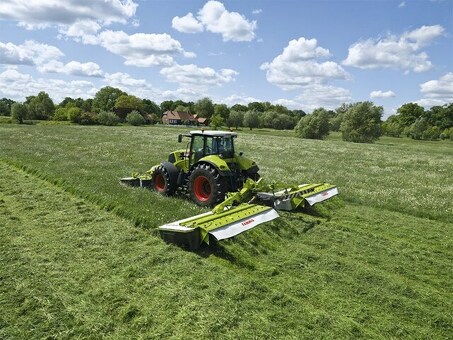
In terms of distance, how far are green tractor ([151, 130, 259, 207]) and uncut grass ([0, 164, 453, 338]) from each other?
2.29m

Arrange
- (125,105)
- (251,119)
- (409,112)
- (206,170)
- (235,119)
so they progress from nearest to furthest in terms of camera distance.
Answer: (206,170), (251,119), (235,119), (125,105), (409,112)

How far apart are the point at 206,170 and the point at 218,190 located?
2.50ft

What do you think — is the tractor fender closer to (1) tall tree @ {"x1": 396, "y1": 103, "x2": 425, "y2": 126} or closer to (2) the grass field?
(2) the grass field

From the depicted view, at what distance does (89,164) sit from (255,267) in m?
13.8

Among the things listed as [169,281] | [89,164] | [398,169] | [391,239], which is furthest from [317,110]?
[169,281]

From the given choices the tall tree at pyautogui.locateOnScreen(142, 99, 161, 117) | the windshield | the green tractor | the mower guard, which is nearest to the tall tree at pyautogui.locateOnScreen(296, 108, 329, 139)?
the green tractor

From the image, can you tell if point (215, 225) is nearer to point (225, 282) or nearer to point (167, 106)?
point (225, 282)

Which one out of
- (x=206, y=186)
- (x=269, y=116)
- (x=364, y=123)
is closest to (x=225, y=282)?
(x=206, y=186)

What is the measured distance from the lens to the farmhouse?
121375mm

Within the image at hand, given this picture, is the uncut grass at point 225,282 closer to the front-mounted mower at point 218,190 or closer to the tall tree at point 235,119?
the front-mounted mower at point 218,190

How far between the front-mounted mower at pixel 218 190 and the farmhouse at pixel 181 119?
10939cm

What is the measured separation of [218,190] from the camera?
10727mm

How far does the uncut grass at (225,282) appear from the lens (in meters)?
5.21

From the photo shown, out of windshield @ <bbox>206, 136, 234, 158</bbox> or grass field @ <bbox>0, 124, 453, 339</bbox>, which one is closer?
grass field @ <bbox>0, 124, 453, 339</bbox>
